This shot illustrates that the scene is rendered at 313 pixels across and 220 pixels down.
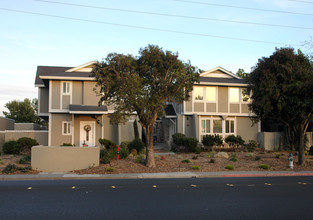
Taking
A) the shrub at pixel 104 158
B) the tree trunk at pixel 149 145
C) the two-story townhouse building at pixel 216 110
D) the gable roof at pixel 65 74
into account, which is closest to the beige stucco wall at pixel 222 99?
the two-story townhouse building at pixel 216 110

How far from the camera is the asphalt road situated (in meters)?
7.54

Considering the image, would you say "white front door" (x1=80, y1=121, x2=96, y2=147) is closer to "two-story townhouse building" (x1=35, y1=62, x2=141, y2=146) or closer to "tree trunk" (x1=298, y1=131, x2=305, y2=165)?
"two-story townhouse building" (x1=35, y1=62, x2=141, y2=146)

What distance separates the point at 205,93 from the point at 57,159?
14337 millimetres

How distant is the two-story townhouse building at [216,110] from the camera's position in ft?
87.8

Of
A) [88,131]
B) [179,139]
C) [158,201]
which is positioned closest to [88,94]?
[88,131]

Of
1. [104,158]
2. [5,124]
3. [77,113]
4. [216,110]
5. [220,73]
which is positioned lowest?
[104,158]

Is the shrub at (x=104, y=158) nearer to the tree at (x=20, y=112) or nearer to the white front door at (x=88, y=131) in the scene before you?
the white front door at (x=88, y=131)

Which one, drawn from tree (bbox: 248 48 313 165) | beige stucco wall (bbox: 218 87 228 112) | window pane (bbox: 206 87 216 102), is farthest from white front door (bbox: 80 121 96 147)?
tree (bbox: 248 48 313 165)

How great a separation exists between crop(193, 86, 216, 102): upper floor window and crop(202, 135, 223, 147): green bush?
10.9 feet

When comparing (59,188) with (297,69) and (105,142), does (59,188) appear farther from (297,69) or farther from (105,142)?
(297,69)

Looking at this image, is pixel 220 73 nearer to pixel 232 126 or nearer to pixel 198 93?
pixel 198 93

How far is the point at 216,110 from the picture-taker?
89.0 ft

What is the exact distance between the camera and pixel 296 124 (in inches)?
746

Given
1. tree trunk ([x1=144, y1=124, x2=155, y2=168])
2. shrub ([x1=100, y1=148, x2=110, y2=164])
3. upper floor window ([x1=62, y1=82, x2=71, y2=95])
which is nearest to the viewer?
tree trunk ([x1=144, y1=124, x2=155, y2=168])
